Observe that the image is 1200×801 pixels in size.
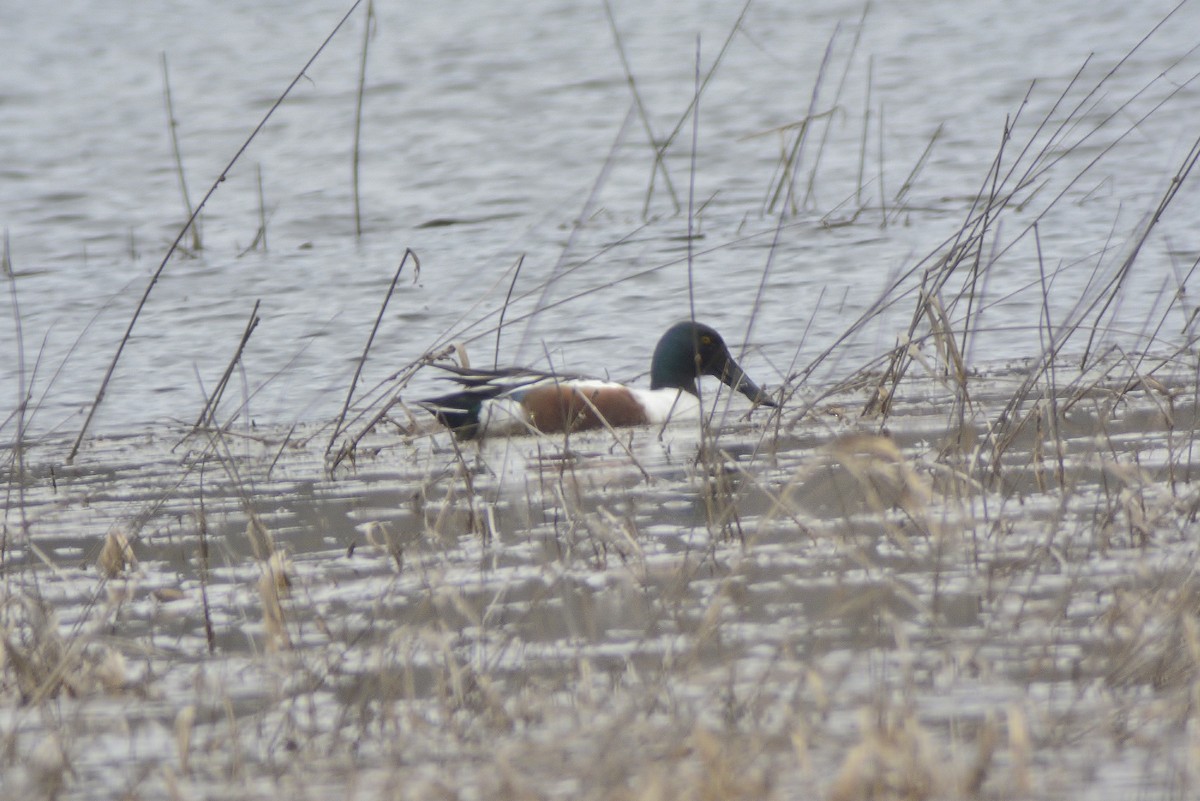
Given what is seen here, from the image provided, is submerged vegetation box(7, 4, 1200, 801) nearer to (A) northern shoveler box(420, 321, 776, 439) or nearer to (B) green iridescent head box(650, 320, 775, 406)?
(A) northern shoveler box(420, 321, 776, 439)

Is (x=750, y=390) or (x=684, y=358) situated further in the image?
(x=684, y=358)

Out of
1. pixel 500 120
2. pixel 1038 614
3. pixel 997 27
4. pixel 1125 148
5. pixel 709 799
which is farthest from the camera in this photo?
pixel 997 27

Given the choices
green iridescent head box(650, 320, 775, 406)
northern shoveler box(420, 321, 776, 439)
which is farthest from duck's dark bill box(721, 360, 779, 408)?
green iridescent head box(650, 320, 775, 406)

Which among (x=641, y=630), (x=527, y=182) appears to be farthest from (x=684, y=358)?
(x=527, y=182)

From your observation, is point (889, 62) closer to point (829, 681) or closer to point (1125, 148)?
point (1125, 148)

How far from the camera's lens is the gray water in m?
8.21

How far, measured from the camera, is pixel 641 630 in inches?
138

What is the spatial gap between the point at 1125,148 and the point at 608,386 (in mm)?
6508

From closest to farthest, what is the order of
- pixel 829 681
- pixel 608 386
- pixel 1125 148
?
1. pixel 829 681
2. pixel 608 386
3. pixel 1125 148

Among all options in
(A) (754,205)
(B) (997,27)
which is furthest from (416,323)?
(B) (997,27)

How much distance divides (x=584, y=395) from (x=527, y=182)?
604 centimetres

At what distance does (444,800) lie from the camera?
104 inches

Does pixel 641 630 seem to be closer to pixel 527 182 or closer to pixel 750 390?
pixel 750 390

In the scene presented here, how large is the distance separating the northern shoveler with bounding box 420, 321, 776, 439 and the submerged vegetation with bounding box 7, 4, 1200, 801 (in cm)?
101
